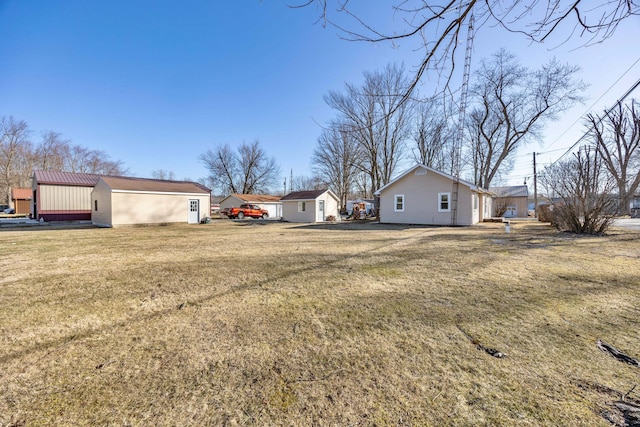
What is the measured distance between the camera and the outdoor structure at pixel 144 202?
16.4 metres

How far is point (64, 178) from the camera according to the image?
19.5 m

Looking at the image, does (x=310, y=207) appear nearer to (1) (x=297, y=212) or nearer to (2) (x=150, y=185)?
(1) (x=297, y=212)

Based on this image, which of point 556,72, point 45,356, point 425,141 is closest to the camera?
point 45,356

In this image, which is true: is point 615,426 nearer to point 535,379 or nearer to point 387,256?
point 535,379

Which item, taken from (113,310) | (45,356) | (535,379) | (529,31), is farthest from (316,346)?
(529,31)

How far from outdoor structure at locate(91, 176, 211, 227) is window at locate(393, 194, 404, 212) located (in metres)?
14.7

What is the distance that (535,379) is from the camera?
195 cm

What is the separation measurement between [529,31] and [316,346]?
361 centimetres

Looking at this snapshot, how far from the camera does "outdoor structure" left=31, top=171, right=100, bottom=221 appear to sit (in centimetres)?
1839

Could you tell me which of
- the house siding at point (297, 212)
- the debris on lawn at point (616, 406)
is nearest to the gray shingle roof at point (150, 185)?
the house siding at point (297, 212)

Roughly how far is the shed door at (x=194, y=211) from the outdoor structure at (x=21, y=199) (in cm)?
2685

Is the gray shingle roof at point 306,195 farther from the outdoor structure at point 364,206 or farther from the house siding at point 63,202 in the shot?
the house siding at point 63,202

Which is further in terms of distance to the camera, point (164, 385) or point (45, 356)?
point (45, 356)

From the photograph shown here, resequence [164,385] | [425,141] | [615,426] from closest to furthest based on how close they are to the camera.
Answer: [615,426]
[164,385]
[425,141]
